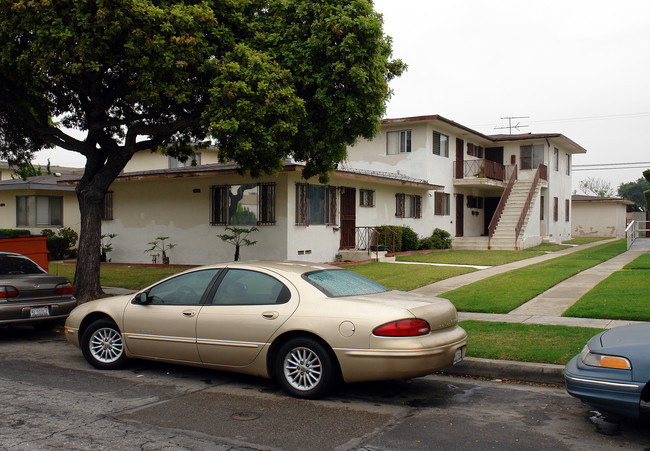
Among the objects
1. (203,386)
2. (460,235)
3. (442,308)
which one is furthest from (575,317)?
(460,235)

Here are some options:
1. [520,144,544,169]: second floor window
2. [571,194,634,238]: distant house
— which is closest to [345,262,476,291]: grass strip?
[520,144,544,169]: second floor window

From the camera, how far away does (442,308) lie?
244 inches

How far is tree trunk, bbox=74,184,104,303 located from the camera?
12883mm

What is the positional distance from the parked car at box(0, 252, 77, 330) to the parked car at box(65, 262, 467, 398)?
187 centimetres

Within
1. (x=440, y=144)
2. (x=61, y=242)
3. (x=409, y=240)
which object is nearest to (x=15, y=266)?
(x=61, y=242)

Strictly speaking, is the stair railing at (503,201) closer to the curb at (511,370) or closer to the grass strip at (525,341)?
the grass strip at (525,341)

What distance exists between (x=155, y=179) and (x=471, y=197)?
60.7 feet

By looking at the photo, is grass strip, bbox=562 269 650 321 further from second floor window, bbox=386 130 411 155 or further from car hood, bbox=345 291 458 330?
second floor window, bbox=386 130 411 155

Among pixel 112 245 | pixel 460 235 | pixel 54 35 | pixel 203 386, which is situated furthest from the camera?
pixel 460 235

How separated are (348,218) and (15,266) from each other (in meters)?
13.2

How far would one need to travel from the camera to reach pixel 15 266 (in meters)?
9.85

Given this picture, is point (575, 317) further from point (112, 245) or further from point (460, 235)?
point (460, 235)

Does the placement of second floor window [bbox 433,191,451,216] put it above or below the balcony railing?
below

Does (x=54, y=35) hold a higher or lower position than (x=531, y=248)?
higher
